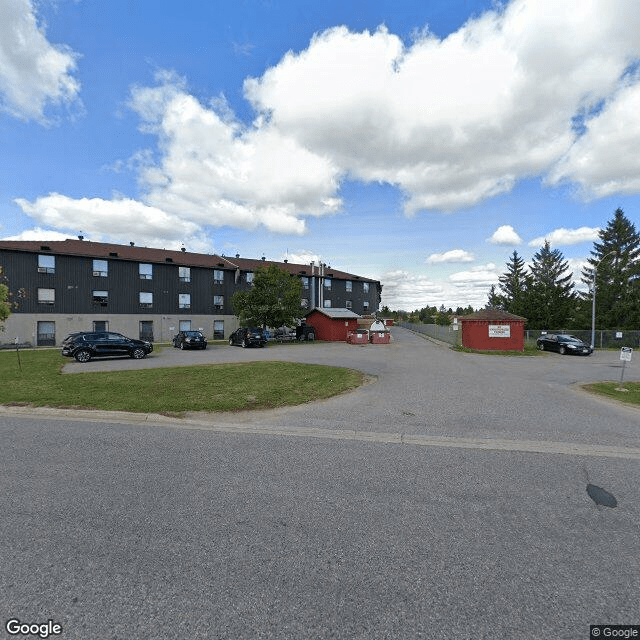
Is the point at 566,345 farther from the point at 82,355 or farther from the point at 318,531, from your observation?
the point at 82,355

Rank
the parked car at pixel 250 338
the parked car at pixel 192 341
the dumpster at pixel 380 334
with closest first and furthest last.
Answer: the parked car at pixel 192 341 → the parked car at pixel 250 338 → the dumpster at pixel 380 334

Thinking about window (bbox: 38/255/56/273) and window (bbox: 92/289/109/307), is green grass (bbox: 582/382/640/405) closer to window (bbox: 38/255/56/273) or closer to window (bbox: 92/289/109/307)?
window (bbox: 92/289/109/307)

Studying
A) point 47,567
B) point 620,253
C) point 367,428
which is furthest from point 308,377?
point 620,253

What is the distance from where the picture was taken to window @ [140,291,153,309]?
35375 mm

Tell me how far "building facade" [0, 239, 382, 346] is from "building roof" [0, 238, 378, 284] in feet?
0.24

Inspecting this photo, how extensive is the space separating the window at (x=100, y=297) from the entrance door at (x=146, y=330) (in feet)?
12.6

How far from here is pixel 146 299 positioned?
3559 centimetres

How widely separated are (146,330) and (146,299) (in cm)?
327

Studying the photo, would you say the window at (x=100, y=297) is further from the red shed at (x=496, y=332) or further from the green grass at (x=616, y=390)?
the green grass at (x=616, y=390)

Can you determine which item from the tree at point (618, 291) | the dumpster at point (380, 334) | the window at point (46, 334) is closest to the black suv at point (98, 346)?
the window at point (46, 334)

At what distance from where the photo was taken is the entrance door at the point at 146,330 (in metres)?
35.1

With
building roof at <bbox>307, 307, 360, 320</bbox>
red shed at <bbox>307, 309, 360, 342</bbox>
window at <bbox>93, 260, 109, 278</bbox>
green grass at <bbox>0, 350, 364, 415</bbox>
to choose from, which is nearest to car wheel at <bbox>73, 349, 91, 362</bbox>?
green grass at <bbox>0, 350, 364, 415</bbox>

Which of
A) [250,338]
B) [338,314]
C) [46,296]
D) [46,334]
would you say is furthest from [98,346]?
[338,314]

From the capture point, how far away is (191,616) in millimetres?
2223
